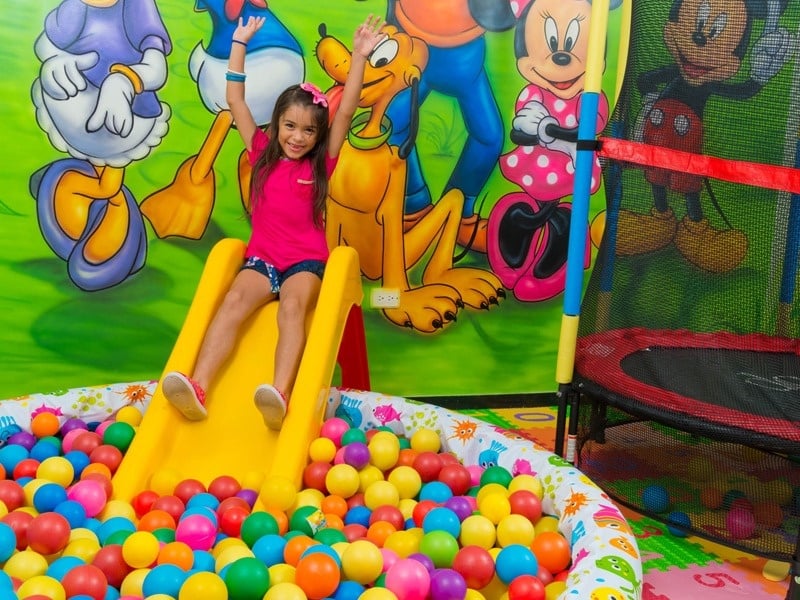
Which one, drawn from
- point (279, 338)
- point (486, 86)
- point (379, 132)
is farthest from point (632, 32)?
point (279, 338)

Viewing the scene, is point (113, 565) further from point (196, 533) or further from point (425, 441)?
point (425, 441)

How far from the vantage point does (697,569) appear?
206cm

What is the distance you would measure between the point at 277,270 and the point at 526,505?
106cm

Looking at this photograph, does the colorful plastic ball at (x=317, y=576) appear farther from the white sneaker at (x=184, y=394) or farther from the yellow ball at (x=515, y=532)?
the white sneaker at (x=184, y=394)

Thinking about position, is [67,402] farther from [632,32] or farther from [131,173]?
[632,32]

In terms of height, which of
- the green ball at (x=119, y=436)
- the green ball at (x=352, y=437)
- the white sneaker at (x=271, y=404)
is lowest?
the green ball at (x=119, y=436)

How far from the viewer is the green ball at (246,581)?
156cm

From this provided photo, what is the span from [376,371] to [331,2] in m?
1.36

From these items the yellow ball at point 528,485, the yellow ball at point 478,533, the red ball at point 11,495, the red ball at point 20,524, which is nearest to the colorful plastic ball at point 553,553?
the yellow ball at point 478,533

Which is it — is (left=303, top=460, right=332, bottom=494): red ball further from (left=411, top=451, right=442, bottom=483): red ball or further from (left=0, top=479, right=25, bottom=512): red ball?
(left=0, top=479, right=25, bottom=512): red ball

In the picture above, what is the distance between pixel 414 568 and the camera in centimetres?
164

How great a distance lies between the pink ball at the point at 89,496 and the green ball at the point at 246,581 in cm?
54

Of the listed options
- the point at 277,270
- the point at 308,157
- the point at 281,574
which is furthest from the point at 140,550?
the point at 308,157

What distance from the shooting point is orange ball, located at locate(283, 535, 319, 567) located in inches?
68.5
